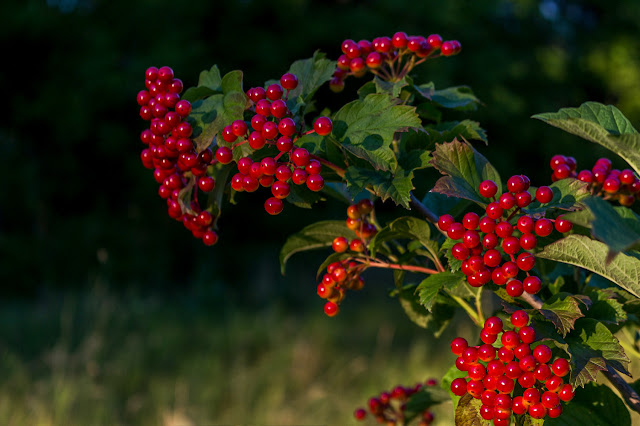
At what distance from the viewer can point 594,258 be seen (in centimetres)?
88

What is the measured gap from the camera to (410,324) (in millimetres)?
8438

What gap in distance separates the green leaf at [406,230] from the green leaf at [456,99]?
0.86 ft

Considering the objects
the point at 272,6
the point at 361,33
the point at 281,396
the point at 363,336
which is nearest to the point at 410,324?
the point at 363,336

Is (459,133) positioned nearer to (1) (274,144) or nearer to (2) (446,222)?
(2) (446,222)

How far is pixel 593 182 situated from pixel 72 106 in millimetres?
8569

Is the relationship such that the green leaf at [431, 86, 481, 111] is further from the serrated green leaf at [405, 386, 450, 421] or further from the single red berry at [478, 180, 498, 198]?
the serrated green leaf at [405, 386, 450, 421]

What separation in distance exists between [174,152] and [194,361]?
5.33m

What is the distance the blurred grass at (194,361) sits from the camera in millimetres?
4660

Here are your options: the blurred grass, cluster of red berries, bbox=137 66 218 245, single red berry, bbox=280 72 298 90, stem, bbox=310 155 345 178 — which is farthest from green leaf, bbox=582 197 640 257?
the blurred grass

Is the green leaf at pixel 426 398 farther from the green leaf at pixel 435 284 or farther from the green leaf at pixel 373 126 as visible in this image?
the green leaf at pixel 373 126

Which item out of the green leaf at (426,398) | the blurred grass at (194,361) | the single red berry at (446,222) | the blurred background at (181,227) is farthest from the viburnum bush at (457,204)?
the blurred background at (181,227)

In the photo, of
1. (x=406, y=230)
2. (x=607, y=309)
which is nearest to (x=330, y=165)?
(x=406, y=230)

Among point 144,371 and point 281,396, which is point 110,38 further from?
point 281,396

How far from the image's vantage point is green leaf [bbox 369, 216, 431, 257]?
43.1 inches
